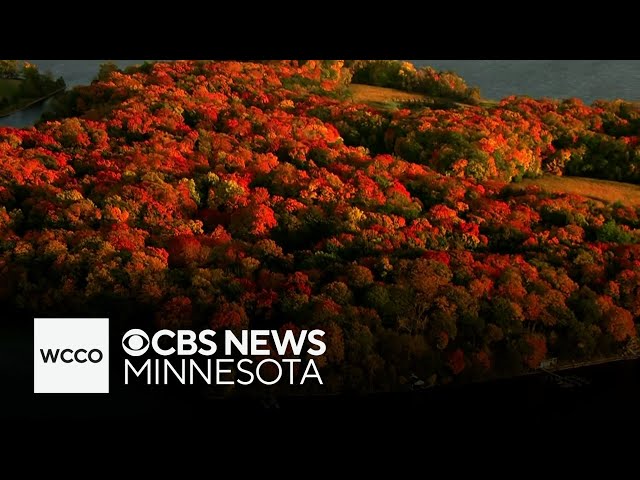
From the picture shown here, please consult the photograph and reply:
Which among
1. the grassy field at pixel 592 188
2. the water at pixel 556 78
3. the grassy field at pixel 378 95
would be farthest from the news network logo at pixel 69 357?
the water at pixel 556 78

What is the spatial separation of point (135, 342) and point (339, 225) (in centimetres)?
1438

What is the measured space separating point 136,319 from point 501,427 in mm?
16219

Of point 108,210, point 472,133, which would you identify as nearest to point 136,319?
point 108,210

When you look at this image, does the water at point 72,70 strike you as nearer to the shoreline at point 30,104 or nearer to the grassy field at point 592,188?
the shoreline at point 30,104

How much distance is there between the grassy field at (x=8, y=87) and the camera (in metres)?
76.3

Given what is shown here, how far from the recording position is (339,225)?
40750mm

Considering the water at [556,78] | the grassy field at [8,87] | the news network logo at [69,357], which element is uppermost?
the grassy field at [8,87]

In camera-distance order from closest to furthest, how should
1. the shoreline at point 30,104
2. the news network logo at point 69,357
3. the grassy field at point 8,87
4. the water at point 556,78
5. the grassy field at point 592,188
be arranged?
1. the news network logo at point 69,357
2. the grassy field at point 592,188
3. the water at point 556,78
4. the shoreline at point 30,104
5. the grassy field at point 8,87

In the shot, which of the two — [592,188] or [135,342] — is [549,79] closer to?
[592,188]

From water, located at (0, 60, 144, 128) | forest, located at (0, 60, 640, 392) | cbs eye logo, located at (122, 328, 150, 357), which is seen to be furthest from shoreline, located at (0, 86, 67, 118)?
cbs eye logo, located at (122, 328, 150, 357)

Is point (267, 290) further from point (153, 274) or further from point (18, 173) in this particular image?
point (18, 173)

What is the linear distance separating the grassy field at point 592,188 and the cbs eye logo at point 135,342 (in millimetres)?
30776

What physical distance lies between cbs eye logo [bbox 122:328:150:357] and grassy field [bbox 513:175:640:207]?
101ft

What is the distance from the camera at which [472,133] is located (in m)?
55.6
